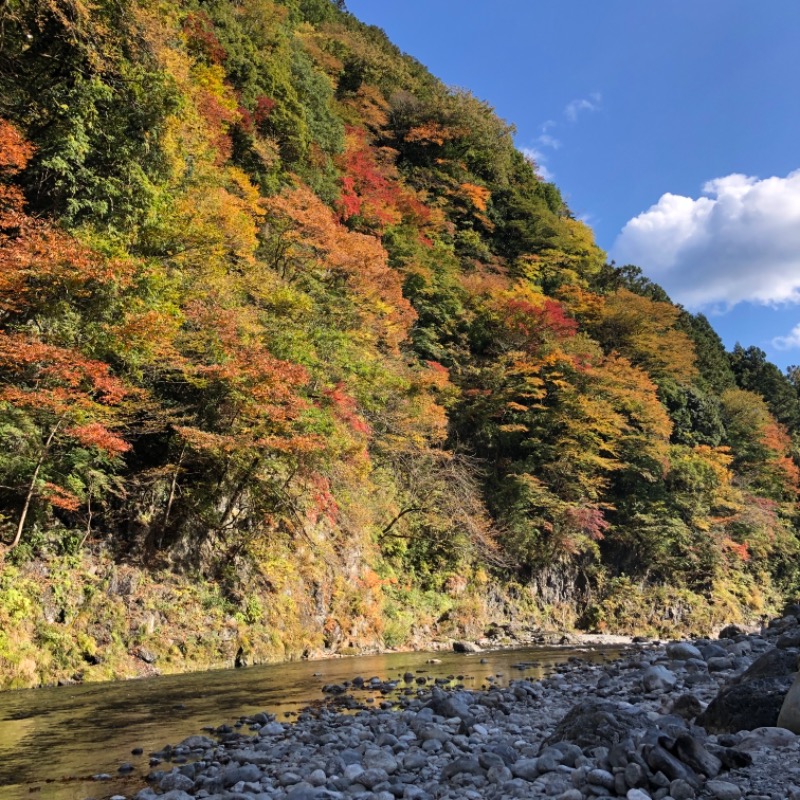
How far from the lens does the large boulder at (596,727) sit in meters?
4.48

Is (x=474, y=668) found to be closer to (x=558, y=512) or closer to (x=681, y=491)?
(x=558, y=512)

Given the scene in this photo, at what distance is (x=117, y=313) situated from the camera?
34.8 ft

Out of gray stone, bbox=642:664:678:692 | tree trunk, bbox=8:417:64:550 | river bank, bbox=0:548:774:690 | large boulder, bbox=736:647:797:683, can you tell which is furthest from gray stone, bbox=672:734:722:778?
tree trunk, bbox=8:417:64:550

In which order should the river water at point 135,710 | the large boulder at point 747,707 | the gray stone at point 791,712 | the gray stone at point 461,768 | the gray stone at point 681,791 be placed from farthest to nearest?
the large boulder at point 747,707
the river water at point 135,710
the gray stone at point 791,712
the gray stone at point 461,768
the gray stone at point 681,791

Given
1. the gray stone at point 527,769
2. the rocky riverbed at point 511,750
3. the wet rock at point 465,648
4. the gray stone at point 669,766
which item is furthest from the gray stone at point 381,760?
the wet rock at point 465,648

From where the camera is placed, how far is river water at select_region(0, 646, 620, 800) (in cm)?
468

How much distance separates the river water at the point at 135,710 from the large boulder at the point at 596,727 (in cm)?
310

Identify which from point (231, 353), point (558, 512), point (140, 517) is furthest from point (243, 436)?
point (558, 512)

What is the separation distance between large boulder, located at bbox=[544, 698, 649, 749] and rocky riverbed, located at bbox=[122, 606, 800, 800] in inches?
0.4

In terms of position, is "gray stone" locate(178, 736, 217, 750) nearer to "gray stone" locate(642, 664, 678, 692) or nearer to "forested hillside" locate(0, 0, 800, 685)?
"forested hillside" locate(0, 0, 800, 685)

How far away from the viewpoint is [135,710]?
707 centimetres

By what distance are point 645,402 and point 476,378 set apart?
722 centimetres

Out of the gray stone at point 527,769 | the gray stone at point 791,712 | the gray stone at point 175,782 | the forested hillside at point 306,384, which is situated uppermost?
the forested hillside at point 306,384

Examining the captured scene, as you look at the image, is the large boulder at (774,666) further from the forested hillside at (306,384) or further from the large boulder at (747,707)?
the forested hillside at (306,384)
